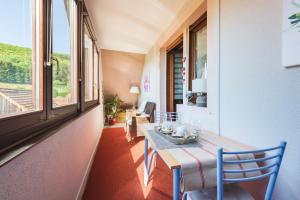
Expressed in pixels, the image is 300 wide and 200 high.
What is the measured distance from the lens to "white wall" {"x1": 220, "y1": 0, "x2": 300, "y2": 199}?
96 cm

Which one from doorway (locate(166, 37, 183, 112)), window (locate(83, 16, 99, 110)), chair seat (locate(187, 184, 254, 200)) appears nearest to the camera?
chair seat (locate(187, 184, 254, 200))

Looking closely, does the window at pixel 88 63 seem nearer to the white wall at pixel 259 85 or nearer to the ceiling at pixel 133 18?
the ceiling at pixel 133 18

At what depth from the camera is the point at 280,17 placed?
0.99 metres

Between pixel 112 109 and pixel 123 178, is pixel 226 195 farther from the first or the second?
pixel 112 109

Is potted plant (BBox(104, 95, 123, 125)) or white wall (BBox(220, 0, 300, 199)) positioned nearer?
white wall (BBox(220, 0, 300, 199))

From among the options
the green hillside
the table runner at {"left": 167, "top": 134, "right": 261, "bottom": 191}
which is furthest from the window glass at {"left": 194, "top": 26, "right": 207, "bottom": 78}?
the green hillside

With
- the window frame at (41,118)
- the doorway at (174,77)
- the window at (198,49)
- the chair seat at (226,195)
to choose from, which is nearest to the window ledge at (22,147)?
the window frame at (41,118)

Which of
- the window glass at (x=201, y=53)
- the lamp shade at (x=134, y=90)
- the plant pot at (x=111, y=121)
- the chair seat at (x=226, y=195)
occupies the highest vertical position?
the window glass at (x=201, y=53)

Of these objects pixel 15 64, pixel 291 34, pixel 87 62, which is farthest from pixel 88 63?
pixel 291 34

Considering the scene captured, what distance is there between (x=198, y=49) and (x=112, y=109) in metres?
4.10

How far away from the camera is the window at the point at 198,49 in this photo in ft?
7.29

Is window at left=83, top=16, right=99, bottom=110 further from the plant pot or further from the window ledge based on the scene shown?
the plant pot

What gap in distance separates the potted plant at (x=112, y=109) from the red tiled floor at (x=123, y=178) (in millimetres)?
2629

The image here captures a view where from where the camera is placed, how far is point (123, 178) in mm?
1999
